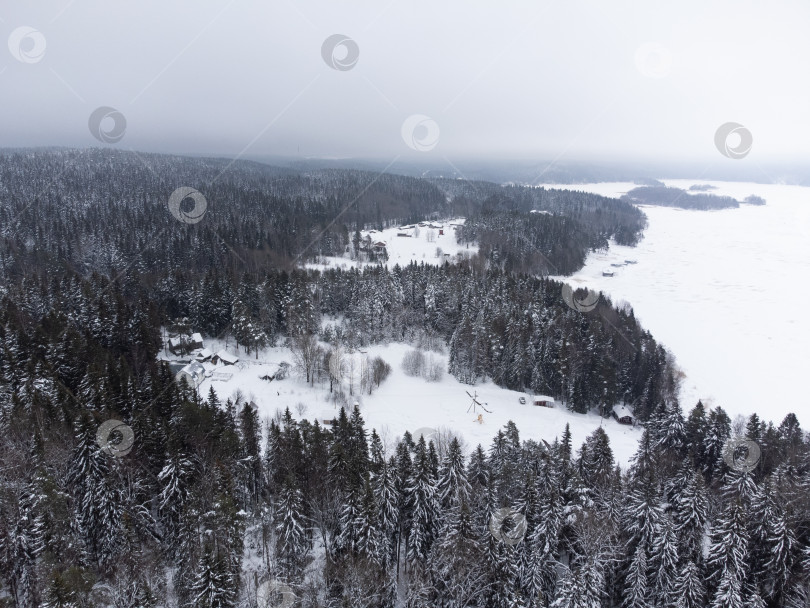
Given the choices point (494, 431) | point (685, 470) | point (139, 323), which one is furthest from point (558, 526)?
point (139, 323)

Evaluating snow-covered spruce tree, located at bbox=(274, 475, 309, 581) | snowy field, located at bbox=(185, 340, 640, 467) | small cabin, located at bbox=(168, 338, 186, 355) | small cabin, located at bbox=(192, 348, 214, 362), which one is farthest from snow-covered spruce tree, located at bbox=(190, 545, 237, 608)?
small cabin, located at bbox=(168, 338, 186, 355)

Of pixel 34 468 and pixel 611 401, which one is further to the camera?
pixel 611 401

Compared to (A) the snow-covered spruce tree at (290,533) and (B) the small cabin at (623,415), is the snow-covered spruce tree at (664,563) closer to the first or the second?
(A) the snow-covered spruce tree at (290,533)

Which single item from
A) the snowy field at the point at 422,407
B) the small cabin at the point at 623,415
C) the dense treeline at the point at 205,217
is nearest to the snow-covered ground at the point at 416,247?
the dense treeline at the point at 205,217

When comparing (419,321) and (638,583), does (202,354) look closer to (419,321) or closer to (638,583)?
(419,321)

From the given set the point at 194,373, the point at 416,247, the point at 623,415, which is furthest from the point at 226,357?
the point at 416,247

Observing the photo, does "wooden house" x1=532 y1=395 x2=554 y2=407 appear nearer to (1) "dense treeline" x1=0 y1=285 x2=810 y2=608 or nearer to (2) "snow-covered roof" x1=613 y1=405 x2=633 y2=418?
(2) "snow-covered roof" x1=613 y1=405 x2=633 y2=418

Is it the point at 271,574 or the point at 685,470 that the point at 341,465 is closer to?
the point at 271,574
